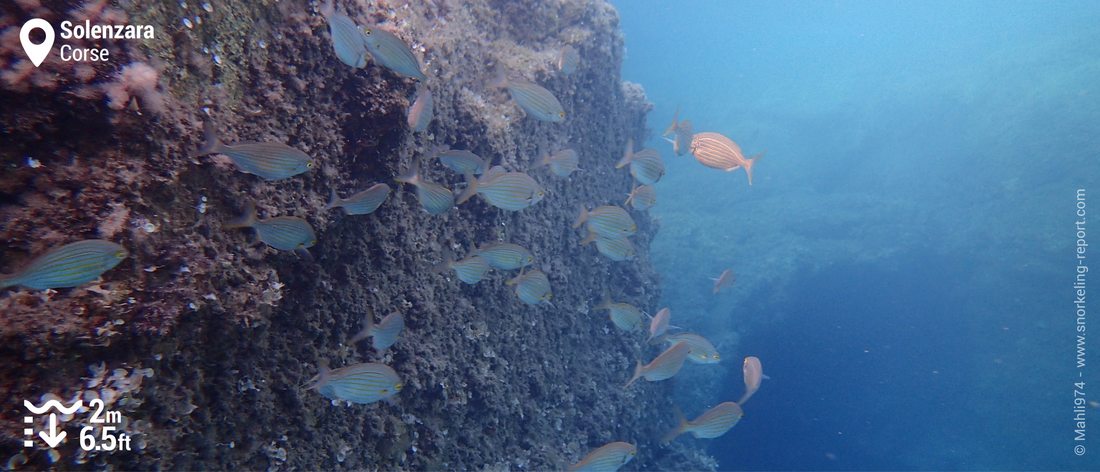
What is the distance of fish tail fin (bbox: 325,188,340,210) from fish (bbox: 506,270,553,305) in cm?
174

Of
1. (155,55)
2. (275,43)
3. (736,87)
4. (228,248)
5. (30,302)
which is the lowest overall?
(30,302)

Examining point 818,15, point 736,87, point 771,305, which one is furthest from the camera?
point 818,15

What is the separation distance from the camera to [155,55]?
7.51 ft

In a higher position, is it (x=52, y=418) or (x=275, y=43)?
(x=275, y=43)

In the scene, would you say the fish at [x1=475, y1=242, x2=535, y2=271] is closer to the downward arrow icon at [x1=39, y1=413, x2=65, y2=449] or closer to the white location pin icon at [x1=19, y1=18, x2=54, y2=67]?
the downward arrow icon at [x1=39, y1=413, x2=65, y2=449]

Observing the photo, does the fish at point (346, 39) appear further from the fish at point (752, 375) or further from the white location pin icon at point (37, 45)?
the fish at point (752, 375)

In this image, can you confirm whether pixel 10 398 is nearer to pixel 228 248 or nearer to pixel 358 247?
pixel 228 248

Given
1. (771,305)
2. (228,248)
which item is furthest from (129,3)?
(771,305)

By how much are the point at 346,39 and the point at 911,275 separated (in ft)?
55.8

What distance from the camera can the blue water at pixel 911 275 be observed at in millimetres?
11203

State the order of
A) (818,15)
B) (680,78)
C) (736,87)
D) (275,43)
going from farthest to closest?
(818,15) → (680,78) → (736,87) → (275,43)

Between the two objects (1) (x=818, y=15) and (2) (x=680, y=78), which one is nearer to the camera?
(2) (x=680, y=78)

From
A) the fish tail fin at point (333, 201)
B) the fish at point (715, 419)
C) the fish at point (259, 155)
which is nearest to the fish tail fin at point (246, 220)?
the fish at point (259, 155)

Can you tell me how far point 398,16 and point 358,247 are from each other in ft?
6.37
